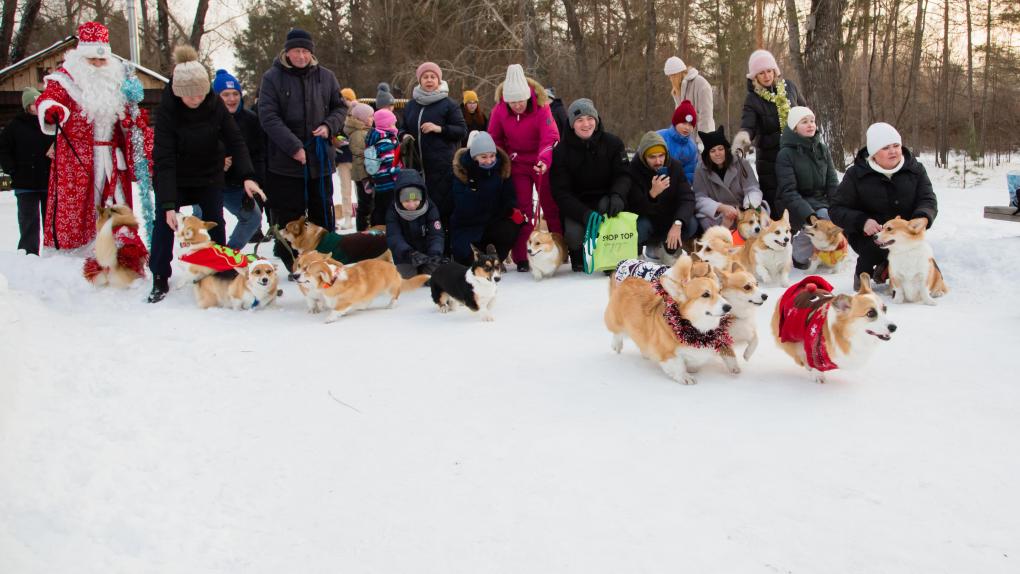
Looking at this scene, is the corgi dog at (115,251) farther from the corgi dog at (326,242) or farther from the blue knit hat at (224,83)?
the blue knit hat at (224,83)

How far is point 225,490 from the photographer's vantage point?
256cm

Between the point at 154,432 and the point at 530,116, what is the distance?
4629 mm

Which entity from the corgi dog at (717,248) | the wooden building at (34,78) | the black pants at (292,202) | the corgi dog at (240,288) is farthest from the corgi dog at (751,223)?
the wooden building at (34,78)

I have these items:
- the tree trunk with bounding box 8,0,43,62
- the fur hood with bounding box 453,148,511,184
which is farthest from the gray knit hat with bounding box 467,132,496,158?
the tree trunk with bounding box 8,0,43,62

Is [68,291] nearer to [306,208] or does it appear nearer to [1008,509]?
[306,208]

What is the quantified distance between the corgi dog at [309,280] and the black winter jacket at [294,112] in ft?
3.96

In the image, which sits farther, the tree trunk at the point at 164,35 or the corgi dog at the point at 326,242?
the tree trunk at the point at 164,35

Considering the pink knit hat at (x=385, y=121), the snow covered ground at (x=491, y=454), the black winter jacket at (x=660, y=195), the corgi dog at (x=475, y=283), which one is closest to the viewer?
the snow covered ground at (x=491, y=454)

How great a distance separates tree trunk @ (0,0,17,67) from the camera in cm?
1310

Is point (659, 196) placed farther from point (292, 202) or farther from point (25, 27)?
point (25, 27)

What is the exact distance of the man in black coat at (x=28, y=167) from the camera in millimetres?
6609

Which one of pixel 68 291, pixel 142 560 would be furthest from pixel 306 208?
pixel 142 560

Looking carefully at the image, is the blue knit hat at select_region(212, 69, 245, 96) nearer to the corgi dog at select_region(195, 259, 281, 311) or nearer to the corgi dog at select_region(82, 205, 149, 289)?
the corgi dog at select_region(82, 205, 149, 289)

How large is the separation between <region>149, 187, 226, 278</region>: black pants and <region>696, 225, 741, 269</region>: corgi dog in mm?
3756
